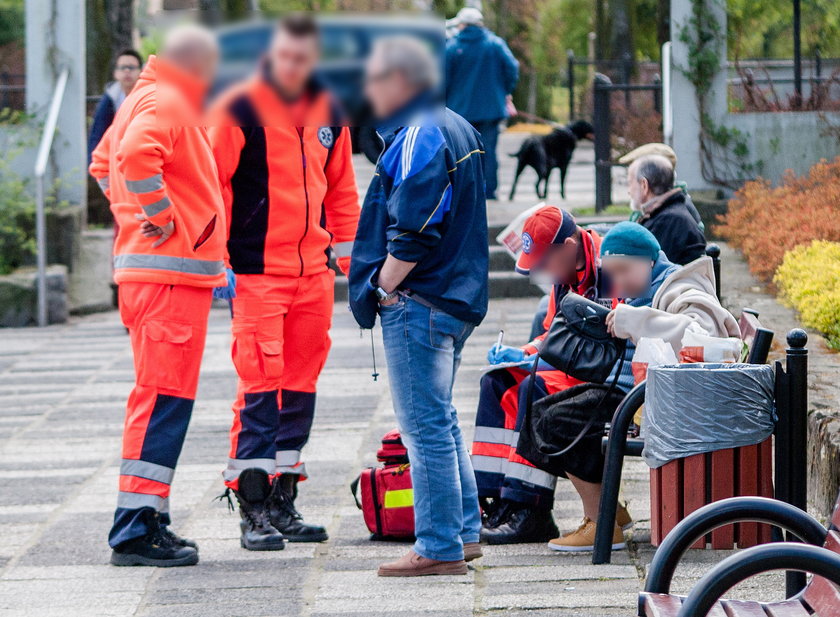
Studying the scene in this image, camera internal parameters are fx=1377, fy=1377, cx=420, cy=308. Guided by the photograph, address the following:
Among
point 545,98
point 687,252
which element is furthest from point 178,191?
point 545,98

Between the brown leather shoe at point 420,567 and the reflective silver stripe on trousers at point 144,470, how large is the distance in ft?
2.97

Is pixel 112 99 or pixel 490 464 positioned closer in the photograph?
pixel 490 464

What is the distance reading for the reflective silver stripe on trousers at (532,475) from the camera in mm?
5176

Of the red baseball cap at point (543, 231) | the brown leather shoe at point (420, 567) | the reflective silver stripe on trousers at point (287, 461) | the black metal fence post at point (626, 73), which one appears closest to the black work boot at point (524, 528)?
the brown leather shoe at point (420, 567)

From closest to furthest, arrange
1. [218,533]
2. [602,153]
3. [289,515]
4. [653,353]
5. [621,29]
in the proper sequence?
[653,353] → [289,515] → [218,533] → [602,153] → [621,29]

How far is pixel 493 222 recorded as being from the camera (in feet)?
41.5

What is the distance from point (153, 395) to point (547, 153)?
11146mm

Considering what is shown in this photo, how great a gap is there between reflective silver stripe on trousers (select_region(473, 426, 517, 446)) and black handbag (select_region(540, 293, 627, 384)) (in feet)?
1.88

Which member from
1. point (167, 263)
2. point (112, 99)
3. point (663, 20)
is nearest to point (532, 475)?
point (167, 263)

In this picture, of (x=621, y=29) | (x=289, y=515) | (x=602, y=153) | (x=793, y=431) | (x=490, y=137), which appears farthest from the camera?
(x=621, y=29)

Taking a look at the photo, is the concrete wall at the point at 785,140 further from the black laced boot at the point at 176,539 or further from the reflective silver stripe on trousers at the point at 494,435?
the black laced boot at the point at 176,539

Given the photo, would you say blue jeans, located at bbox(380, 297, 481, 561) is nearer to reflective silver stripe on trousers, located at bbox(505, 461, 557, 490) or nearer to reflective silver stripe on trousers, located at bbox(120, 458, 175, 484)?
reflective silver stripe on trousers, located at bbox(505, 461, 557, 490)

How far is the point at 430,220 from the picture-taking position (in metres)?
4.42

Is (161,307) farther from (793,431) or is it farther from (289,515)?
(793,431)
